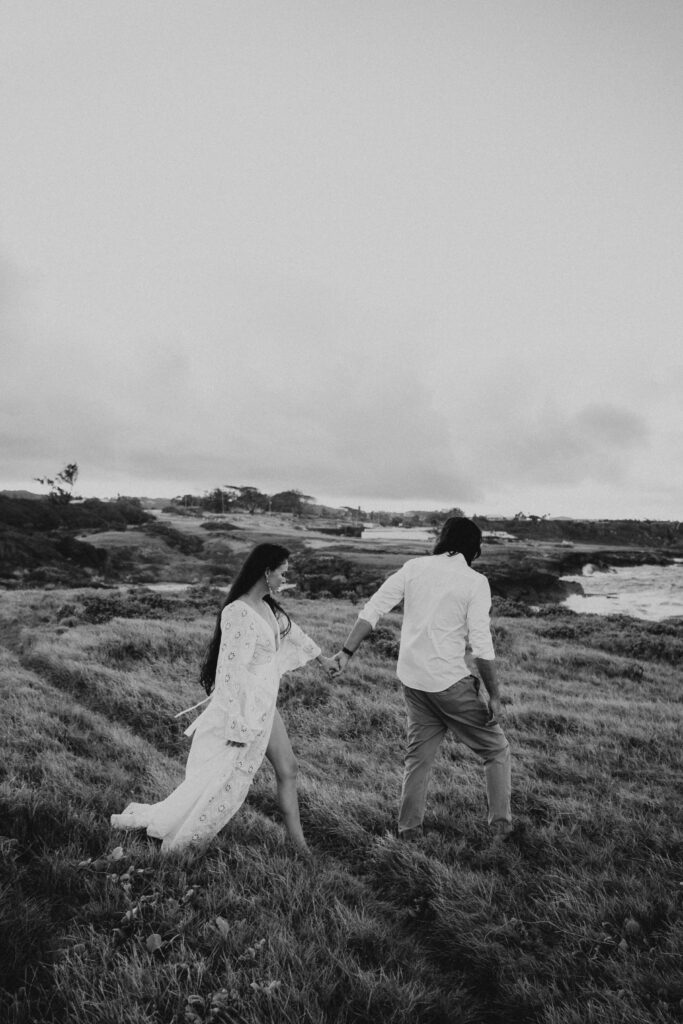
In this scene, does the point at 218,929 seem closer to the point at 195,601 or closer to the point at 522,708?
the point at 522,708

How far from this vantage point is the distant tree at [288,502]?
10904 centimetres

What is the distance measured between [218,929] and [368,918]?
100cm

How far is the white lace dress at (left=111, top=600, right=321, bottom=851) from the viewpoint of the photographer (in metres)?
4.03

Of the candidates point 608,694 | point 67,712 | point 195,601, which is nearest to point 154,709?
point 67,712

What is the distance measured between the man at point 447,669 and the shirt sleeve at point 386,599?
0.01m

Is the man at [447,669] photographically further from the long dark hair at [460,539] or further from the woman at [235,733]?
the woman at [235,733]

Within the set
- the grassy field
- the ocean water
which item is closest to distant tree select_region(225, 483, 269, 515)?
the ocean water

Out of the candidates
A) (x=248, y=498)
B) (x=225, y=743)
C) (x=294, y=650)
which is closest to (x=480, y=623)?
(x=294, y=650)

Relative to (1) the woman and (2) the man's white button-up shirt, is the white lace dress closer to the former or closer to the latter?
(1) the woman

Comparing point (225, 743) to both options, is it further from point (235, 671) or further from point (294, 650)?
point (294, 650)

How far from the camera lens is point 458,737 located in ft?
15.0

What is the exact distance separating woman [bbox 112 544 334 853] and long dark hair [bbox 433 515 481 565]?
1501mm

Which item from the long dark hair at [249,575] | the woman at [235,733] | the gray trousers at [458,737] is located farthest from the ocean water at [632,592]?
the long dark hair at [249,575]

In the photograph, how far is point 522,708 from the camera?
344 inches
